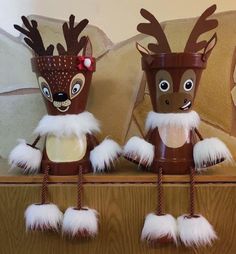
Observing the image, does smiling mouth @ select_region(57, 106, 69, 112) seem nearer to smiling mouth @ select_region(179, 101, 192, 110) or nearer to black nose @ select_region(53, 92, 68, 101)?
black nose @ select_region(53, 92, 68, 101)

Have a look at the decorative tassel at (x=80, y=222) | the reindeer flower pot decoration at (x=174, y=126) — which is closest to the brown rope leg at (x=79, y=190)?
the decorative tassel at (x=80, y=222)

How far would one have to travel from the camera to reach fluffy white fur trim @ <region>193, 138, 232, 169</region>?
728 millimetres

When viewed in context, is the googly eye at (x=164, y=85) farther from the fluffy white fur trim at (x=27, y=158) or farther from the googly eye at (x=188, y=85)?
the fluffy white fur trim at (x=27, y=158)

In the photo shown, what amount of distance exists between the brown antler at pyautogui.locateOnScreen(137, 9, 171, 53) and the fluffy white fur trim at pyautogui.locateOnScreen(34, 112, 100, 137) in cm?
21

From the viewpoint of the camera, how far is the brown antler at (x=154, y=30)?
0.78 meters

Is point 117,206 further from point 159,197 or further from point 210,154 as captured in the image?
point 210,154

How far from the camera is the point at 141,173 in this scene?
77cm

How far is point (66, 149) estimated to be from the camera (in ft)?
2.58

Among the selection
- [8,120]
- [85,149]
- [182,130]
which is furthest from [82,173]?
[8,120]

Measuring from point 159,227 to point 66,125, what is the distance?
27cm

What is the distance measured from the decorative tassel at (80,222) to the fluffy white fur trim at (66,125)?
6.0 inches

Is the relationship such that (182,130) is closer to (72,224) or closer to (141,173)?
(141,173)

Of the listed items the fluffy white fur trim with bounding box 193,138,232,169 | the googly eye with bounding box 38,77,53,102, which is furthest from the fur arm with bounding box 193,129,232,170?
the googly eye with bounding box 38,77,53,102

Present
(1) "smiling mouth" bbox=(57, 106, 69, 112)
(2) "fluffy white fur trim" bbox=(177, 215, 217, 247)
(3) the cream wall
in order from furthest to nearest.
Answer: (3) the cream wall → (1) "smiling mouth" bbox=(57, 106, 69, 112) → (2) "fluffy white fur trim" bbox=(177, 215, 217, 247)
